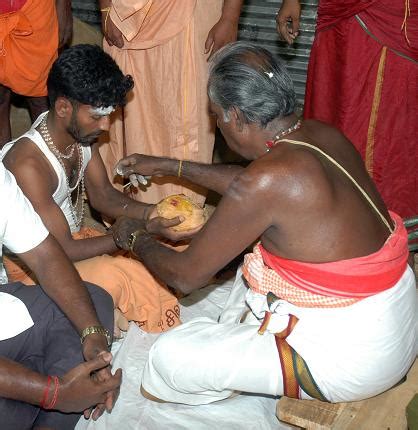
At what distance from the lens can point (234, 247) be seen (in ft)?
8.41

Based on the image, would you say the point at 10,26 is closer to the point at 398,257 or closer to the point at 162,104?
the point at 162,104

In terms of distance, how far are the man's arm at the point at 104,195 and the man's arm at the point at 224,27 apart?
36.8 inches

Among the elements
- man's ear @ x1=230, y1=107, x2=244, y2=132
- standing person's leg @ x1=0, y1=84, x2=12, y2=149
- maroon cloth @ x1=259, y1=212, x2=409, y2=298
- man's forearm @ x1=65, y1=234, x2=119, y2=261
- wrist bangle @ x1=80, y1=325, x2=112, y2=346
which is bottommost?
standing person's leg @ x1=0, y1=84, x2=12, y2=149

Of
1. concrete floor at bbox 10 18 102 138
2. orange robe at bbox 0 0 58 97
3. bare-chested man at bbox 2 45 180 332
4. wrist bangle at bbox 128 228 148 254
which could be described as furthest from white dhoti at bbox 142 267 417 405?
concrete floor at bbox 10 18 102 138

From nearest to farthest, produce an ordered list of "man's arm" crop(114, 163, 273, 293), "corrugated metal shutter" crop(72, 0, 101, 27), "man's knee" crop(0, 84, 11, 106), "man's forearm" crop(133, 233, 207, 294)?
"man's arm" crop(114, 163, 273, 293)
"man's forearm" crop(133, 233, 207, 294)
"man's knee" crop(0, 84, 11, 106)
"corrugated metal shutter" crop(72, 0, 101, 27)

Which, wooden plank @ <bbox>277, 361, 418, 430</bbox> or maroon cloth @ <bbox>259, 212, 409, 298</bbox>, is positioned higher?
maroon cloth @ <bbox>259, 212, 409, 298</bbox>

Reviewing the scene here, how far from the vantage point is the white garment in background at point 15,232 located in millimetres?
2703

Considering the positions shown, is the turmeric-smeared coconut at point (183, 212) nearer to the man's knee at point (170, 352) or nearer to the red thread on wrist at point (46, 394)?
the man's knee at point (170, 352)

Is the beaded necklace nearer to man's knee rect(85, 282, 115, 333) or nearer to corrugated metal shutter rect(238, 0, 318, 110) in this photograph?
man's knee rect(85, 282, 115, 333)

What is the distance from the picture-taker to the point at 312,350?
2.64m

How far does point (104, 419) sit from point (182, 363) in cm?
54

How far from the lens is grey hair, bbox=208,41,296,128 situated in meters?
2.55

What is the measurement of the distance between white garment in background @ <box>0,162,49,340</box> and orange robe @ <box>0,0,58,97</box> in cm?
182

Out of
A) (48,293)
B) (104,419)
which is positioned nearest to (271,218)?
(48,293)
